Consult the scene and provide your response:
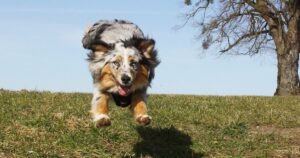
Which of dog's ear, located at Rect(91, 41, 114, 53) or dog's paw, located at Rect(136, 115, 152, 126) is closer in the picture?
dog's paw, located at Rect(136, 115, 152, 126)

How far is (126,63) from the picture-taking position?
7.55 metres

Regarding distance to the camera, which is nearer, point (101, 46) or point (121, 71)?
point (121, 71)

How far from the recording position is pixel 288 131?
43.3 feet

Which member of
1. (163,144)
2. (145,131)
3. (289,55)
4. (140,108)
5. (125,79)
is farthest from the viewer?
(289,55)

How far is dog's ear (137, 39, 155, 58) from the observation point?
8000 millimetres

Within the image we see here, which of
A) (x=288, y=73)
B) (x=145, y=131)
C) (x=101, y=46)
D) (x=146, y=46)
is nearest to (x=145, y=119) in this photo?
(x=146, y=46)

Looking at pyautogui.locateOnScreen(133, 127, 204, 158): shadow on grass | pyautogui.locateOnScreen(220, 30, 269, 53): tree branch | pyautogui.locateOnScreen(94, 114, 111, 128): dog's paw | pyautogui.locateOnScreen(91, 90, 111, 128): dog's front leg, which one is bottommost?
pyautogui.locateOnScreen(133, 127, 204, 158): shadow on grass

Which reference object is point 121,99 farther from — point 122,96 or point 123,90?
point 123,90

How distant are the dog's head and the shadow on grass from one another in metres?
2.95

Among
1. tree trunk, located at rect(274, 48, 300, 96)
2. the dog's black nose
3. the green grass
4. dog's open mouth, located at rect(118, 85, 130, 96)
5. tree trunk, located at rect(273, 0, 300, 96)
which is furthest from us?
tree trunk, located at rect(273, 0, 300, 96)

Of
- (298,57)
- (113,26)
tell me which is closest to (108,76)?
(113,26)

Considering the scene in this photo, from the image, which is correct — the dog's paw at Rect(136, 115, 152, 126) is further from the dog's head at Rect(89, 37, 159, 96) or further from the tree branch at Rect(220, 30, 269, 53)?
the tree branch at Rect(220, 30, 269, 53)

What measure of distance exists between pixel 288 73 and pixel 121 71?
2650 centimetres

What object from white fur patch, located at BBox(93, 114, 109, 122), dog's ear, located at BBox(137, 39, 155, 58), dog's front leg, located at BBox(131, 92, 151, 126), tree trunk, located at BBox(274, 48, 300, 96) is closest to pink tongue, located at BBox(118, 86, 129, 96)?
dog's front leg, located at BBox(131, 92, 151, 126)
